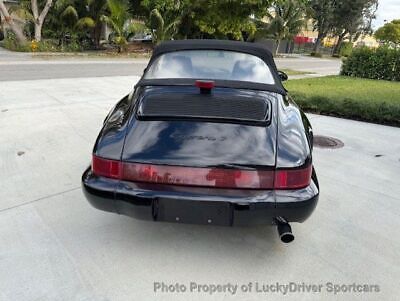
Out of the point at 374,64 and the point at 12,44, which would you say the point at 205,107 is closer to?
the point at 374,64

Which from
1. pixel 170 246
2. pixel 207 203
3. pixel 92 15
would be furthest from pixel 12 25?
pixel 207 203

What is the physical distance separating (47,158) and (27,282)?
234 cm

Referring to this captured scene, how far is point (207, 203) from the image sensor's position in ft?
7.01

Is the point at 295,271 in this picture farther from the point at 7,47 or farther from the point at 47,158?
the point at 7,47

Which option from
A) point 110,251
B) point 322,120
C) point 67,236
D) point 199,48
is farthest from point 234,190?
point 322,120

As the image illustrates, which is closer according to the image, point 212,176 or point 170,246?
point 212,176

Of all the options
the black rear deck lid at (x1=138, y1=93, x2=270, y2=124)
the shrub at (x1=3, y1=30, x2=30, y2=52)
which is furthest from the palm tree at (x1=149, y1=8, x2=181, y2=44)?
the black rear deck lid at (x1=138, y1=93, x2=270, y2=124)

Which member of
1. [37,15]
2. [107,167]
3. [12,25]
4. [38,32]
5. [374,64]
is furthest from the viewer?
[38,32]

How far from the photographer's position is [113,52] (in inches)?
917

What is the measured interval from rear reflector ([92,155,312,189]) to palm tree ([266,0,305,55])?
30.8 metres

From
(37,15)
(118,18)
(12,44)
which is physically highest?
(118,18)

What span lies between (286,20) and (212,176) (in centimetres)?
3228

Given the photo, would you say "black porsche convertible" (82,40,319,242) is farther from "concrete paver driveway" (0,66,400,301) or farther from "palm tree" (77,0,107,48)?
"palm tree" (77,0,107,48)

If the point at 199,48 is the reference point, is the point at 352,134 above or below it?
Result: below
